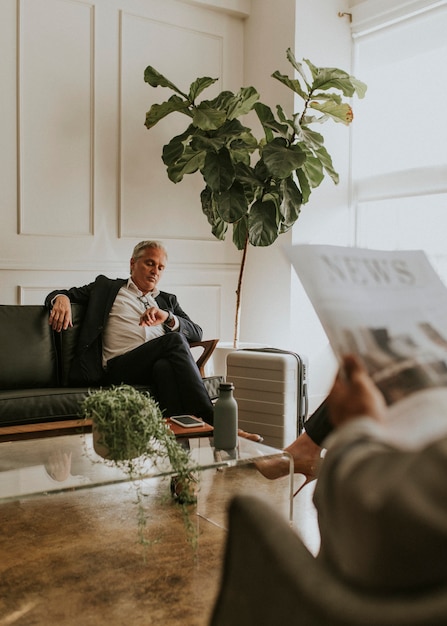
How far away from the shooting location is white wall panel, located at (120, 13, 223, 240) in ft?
15.4

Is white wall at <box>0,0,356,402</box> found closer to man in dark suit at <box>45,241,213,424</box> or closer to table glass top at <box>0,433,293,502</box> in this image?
man in dark suit at <box>45,241,213,424</box>

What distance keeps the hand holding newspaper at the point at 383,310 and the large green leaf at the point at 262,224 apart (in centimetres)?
327

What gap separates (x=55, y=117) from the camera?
4.41 m

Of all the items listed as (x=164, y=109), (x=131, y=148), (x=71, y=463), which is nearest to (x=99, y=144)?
(x=131, y=148)

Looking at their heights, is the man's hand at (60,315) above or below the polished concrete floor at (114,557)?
above

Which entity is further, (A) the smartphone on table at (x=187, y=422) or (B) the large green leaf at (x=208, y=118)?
(B) the large green leaf at (x=208, y=118)

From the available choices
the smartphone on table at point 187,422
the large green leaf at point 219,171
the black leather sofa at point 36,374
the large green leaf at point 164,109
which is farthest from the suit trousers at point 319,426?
the large green leaf at point 164,109

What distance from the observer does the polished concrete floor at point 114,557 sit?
195 centimetres

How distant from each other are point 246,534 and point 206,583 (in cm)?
136

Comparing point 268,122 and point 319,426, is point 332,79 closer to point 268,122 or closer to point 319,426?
point 268,122

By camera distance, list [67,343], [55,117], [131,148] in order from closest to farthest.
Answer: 1. [67,343]
2. [55,117]
3. [131,148]

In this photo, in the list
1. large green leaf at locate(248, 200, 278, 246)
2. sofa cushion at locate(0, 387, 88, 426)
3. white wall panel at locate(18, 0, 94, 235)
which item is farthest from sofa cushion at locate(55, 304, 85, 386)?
large green leaf at locate(248, 200, 278, 246)

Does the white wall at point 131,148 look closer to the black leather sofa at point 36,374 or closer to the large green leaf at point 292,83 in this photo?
the large green leaf at point 292,83

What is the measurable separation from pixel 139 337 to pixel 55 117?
157cm
